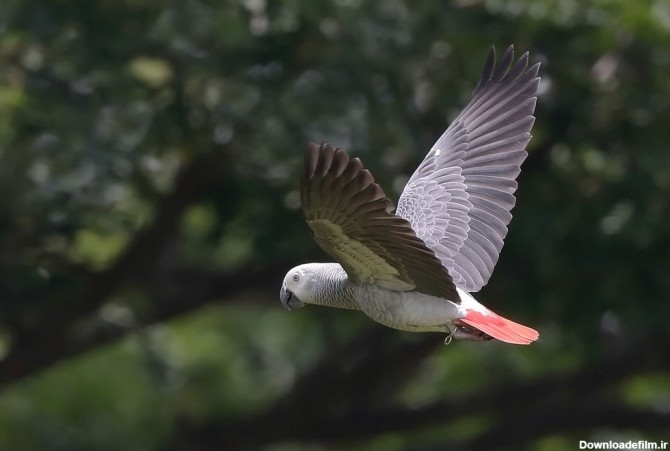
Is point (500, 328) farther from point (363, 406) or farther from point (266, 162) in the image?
point (363, 406)

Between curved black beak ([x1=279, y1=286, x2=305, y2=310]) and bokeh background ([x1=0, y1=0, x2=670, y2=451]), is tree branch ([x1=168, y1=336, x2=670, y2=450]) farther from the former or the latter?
curved black beak ([x1=279, y1=286, x2=305, y2=310])

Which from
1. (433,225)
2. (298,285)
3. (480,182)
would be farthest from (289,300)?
(480,182)

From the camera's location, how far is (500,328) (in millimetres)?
5473

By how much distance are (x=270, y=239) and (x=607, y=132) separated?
7.66 ft

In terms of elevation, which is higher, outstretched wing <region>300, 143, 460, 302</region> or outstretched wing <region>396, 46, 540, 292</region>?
outstretched wing <region>396, 46, 540, 292</region>

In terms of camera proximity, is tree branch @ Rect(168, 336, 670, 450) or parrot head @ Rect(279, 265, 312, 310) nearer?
parrot head @ Rect(279, 265, 312, 310)

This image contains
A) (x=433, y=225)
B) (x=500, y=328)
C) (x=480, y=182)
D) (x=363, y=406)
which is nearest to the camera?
(x=500, y=328)

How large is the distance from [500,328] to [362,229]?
732 mm

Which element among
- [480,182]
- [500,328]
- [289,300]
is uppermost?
[480,182]

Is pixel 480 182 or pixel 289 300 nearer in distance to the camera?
pixel 289 300

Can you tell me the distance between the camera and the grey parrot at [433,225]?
4.97 metres

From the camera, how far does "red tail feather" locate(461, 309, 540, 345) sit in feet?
17.7

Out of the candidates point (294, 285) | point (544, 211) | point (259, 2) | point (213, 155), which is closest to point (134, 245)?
point (213, 155)

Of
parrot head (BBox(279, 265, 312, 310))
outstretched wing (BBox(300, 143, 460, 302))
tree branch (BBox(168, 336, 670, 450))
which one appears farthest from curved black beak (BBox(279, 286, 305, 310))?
tree branch (BBox(168, 336, 670, 450))
